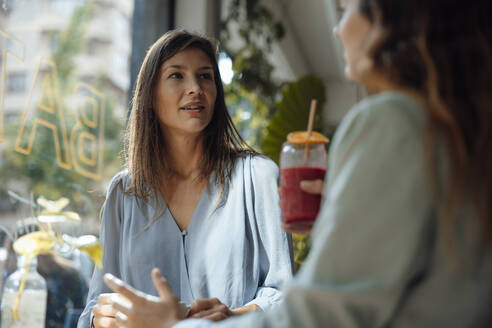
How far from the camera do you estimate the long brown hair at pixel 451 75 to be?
676mm

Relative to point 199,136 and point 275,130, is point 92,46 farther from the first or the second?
point 275,130

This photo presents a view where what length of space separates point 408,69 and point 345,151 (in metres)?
0.15

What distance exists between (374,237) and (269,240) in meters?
0.91

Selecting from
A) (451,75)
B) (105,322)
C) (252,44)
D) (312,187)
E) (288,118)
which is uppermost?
(252,44)

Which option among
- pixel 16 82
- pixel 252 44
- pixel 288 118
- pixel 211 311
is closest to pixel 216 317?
pixel 211 311

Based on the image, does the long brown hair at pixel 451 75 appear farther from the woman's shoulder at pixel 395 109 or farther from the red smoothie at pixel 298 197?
the red smoothie at pixel 298 197

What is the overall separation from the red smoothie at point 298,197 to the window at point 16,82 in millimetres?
1168

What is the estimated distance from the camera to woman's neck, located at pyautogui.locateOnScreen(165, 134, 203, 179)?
1.82m

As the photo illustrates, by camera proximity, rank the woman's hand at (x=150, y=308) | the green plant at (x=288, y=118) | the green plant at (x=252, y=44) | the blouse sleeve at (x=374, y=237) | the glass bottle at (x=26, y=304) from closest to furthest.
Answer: the blouse sleeve at (x=374, y=237), the woman's hand at (x=150, y=308), the glass bottle at (x=26, y=304), the green plant at (x=288, y=118), the green plant at (x=252, y=44)

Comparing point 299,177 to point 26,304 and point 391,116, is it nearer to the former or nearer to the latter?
point 391,116

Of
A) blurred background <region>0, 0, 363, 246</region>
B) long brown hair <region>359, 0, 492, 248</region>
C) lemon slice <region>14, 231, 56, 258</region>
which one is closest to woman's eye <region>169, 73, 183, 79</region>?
blurred background <region>0, 0, 363, 246</region>

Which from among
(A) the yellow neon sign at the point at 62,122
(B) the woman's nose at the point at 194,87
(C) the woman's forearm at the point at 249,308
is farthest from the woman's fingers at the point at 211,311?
(A) the yellow neon sign at the point at 62,122

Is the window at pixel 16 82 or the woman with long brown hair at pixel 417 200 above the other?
the window at pixel 16 82

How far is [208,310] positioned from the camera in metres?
1.22
